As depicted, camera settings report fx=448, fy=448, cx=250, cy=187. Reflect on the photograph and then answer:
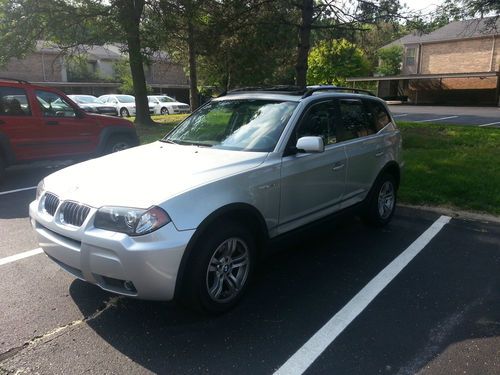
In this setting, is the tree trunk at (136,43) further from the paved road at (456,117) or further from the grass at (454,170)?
the paved road at (456,117)

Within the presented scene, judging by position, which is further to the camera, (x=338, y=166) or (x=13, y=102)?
(x=13, y=102)

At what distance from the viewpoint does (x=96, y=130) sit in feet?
30.6

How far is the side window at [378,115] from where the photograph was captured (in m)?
5.61

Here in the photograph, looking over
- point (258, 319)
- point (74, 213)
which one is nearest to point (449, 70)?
point (258, 319)

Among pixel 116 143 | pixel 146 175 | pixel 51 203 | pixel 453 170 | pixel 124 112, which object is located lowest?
pixel 124 112

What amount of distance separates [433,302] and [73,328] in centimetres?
293

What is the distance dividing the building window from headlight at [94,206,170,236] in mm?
46750

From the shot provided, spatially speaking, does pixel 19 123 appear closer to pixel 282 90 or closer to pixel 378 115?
pixel 282 90

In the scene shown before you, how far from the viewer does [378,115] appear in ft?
18.9

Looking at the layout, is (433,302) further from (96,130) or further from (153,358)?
(96,130)

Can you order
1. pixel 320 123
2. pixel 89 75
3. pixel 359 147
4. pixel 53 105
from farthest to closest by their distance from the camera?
1. pixel 89 75
2. pixel 53 105
3. pixel 359 147
4. pixel 320 123

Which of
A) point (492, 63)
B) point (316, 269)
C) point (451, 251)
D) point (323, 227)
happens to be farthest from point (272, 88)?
point (492, 63)

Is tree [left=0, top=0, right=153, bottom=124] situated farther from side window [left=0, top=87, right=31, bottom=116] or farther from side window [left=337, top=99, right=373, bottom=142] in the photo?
side window [left=337, top=99, right=373, bottom=142]

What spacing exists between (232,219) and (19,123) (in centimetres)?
623
